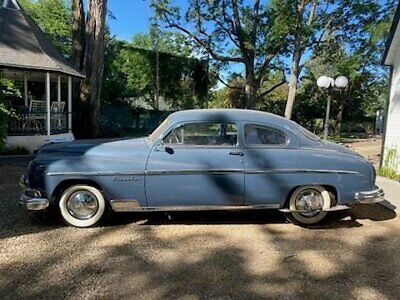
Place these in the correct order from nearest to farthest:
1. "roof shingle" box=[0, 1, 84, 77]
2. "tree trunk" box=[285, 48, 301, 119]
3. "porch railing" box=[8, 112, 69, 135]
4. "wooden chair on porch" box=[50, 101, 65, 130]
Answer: "roof shingle" box=[0, 1, 84, 77] → "porch railing" box=[8, 112, 69, 135] → "wooden chair on porch" box=[50, 101, 65, 130] → "tree trunk" box=[285, 48, 301, 119]

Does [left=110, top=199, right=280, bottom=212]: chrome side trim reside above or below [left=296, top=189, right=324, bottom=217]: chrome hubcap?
below

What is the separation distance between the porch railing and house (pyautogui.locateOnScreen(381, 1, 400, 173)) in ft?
34.7

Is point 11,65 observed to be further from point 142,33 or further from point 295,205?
point 142,33

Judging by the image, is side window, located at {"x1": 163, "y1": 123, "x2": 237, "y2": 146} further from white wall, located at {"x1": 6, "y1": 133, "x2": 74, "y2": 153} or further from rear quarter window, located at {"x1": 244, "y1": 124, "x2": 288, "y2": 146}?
white wall, located at {"x1": 6, "y1": 133, "x2": 74, "y2": 153}

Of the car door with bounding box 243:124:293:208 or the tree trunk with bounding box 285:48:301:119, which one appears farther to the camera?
the tree trunk with bounding box 285:48:301:119

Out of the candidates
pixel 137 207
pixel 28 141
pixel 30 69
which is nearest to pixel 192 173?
pixel 137 207

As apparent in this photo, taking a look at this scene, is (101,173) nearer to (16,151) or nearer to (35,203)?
(35,203)

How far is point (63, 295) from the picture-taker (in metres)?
3.08

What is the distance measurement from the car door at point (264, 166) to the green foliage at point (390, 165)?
5.04 meters

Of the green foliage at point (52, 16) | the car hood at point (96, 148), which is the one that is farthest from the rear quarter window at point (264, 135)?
the green foliage at point (52, 16)

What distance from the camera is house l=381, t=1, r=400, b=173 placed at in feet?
28.5

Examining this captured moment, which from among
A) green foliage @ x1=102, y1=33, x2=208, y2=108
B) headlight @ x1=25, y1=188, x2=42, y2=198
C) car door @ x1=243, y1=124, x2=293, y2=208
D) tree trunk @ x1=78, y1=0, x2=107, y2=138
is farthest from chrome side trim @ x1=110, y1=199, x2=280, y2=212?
green foliage @ x1=102, y1=33, x2=208, y2=108

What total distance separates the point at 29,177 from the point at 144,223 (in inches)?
65.5

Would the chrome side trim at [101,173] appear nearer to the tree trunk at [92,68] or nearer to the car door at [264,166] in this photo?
the car door at [264,166]
